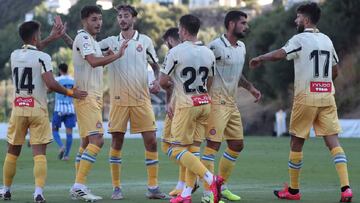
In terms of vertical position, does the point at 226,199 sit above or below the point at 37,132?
below

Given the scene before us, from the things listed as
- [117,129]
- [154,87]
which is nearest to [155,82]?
[154,87]

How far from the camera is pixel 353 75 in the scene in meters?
52.7

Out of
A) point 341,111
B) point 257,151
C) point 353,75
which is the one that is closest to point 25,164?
point 257,151

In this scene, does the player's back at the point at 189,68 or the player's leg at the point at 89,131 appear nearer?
the player's back at the point at 189,68

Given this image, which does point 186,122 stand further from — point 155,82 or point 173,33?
point 173,33

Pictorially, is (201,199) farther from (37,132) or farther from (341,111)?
(341,111)

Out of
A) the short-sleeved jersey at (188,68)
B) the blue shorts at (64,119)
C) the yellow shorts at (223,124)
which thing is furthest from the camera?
the blue shorts at (64,119)

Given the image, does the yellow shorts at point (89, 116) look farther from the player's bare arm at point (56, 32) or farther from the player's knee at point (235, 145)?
the player's knee at point (235, 145)

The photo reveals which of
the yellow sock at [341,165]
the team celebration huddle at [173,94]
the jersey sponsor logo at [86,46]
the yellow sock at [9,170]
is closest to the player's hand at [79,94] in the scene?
the team celebration huddle at [173,94]

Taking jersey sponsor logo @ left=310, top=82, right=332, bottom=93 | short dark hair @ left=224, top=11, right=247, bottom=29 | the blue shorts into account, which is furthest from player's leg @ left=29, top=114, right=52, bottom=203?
the blue shorts

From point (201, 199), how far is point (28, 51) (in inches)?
118

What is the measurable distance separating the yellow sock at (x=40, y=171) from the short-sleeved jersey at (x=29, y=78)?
0.59 meters

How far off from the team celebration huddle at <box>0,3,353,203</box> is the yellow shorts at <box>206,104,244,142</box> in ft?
0.04

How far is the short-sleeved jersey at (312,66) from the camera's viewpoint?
46.0ft
